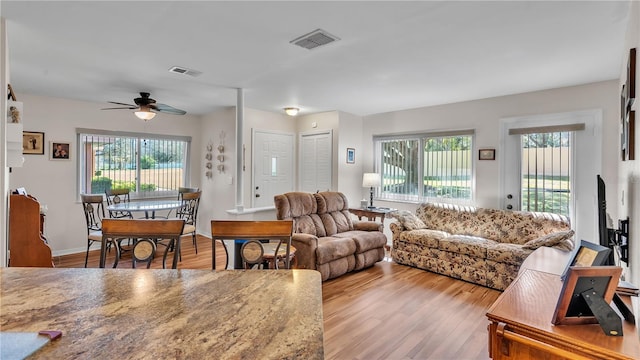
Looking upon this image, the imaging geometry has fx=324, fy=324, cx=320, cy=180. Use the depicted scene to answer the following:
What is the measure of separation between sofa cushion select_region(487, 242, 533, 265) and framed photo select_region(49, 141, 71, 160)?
6.03 meters

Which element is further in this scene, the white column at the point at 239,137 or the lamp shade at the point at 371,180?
the lamp shade at the point at 371,180

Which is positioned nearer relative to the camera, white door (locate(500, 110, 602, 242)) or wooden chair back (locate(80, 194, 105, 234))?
white door (locate(500, 110, 602, 242))

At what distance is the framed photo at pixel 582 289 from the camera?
115 cm

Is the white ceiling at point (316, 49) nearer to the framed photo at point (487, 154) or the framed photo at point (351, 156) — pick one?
the framed photo at point (487, 154)

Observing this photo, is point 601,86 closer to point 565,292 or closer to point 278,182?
point 565,292

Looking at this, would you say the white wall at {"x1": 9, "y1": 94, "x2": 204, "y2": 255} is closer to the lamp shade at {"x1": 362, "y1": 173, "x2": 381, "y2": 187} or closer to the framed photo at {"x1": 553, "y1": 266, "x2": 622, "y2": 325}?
the lamp shade at {"x1": 362, "y1": 173, "x2": 381, "y2": 187}

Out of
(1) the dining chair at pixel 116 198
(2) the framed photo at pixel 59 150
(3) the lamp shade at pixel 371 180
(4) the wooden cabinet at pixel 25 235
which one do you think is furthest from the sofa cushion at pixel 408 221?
(2) the framed photo at pixel 59 150

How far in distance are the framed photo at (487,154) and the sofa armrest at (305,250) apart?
2733 millimetres

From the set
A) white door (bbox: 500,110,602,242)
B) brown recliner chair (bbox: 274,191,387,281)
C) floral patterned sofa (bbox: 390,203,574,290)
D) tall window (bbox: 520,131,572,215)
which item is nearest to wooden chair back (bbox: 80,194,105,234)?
brown recliner chair (bbox: 274,191,387,281)

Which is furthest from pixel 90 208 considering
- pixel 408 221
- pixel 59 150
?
pixel 408 221

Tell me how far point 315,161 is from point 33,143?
4.27 m

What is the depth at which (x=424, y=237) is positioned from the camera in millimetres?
4219

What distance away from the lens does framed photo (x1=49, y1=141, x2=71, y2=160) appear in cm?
482

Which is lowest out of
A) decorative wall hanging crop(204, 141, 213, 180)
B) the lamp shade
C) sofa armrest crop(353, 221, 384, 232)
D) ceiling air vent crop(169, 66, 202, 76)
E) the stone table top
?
sofa armrest crop(353, 221, 384, 232)
